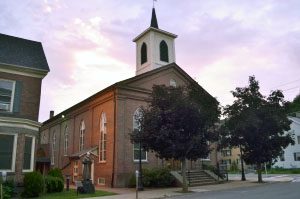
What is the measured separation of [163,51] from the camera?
3547 cm

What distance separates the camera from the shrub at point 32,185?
711 inches

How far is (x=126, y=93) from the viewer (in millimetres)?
27125

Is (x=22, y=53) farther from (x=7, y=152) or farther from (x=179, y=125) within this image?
(x=179, y=125)

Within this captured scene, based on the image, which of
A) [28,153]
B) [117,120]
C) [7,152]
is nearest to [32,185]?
[7,152]

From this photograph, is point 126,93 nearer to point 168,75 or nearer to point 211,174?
point 168,75

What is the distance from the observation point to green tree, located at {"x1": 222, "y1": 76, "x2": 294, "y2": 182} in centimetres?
2634

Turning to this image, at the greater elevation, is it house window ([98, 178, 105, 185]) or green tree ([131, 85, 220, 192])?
green tree ([131, 85, 220, 192])

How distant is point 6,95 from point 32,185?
19.4ft

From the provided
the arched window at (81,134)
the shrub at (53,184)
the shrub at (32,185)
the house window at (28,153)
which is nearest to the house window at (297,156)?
the arched window at (81,134)

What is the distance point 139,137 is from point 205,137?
170 inches

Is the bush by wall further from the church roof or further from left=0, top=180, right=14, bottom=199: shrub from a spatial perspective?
the church roof

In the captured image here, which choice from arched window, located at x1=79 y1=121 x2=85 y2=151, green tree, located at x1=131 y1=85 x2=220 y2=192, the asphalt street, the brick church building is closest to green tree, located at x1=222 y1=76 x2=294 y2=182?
the brick church building

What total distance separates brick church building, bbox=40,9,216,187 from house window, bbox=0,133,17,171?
5766 millimetres

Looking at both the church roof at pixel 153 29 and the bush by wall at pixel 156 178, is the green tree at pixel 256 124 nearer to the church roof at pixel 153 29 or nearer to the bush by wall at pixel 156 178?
the bush by wall at pixel 156 178
